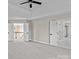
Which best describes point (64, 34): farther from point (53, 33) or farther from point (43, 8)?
point (43, 8)

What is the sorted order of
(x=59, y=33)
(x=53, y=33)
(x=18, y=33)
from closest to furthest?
(x=59, y=33) < (x=53, y=33) < (x=18, y=33)

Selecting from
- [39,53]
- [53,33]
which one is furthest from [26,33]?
[39,53]

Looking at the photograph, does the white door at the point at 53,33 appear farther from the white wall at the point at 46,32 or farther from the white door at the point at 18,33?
the white door at the point at 18,33

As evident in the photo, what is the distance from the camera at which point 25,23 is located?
13086 mm

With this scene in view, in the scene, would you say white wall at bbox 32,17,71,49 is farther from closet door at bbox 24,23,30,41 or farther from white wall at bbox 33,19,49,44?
closet door at bbox 24,23,30,41

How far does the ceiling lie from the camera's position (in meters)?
6.68

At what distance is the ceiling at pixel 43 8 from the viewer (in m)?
6.68

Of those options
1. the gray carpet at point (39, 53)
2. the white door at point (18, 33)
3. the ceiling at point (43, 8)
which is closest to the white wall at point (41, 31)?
the ceiling at point (43, 8)

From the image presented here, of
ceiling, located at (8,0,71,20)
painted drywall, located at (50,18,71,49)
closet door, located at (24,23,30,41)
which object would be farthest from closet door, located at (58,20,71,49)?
closet door, located at (24,23,30,41)

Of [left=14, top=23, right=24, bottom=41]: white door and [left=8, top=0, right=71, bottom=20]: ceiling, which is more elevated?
[left=8, top=0, right=71, bottom=20]: ceiling

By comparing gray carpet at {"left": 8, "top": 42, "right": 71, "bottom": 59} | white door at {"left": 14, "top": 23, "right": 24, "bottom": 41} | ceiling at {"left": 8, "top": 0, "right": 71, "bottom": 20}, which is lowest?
gray carpet at {"left": 8, "top": 42, "right": 71, "bottom": 59}

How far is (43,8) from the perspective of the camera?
8.45 m
